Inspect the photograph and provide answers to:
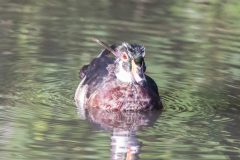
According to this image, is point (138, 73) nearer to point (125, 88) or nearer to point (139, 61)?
point (139, 61)

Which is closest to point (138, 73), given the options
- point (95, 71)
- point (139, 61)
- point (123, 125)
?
point (139, 61)

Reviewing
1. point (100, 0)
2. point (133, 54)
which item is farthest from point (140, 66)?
point (100, 0)

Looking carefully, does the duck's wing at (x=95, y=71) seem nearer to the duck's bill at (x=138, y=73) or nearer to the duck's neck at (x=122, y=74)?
the duck's neck at (x=122, y=74)

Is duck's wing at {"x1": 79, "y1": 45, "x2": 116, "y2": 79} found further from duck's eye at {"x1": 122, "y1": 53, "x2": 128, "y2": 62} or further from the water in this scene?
duck's eye at {"x1": 122, "y1": 53, "x2": 128, "y2": 62}

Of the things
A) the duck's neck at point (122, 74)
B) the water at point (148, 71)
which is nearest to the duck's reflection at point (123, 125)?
the water at point (148, 71)

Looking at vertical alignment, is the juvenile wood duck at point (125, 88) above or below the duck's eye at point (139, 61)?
below

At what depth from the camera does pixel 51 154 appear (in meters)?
10.1

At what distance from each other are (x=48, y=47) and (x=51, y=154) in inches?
204

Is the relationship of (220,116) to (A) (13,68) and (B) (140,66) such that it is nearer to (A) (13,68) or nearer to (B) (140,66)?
(B) (140,66)

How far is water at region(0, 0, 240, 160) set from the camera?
1068cm

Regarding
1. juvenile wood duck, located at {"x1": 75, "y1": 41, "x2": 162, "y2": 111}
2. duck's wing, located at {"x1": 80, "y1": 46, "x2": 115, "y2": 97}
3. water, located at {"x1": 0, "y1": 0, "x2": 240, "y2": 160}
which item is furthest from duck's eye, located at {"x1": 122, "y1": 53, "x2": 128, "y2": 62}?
water, located at {"x1": 0, "y1": 0, "x2": 240, "y2": 160}

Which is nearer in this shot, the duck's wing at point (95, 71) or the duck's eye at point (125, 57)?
the duck's eye at point (125, 57)

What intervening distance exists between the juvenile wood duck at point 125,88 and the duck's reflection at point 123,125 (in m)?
0.09

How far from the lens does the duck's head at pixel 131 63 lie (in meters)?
11.9
